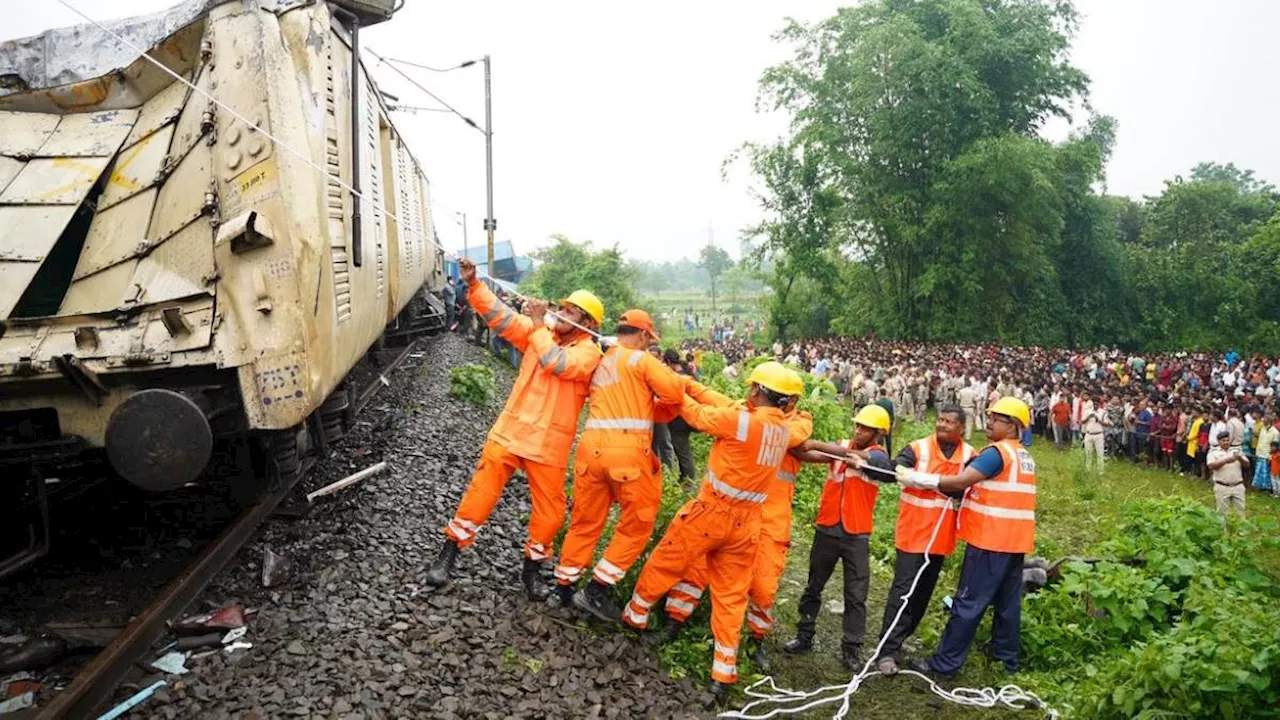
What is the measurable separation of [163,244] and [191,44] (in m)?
1.13

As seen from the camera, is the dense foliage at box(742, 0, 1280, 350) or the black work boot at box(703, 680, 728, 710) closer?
the black work boot at box(703, 680, 728, 710)

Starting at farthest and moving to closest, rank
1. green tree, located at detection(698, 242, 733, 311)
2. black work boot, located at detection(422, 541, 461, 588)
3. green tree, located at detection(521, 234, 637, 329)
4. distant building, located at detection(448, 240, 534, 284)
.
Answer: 1. green tree, located at detection(698, 242, 733, 311)
2. distant building, located at detection(448, 240, 534, 284)
3. green tree, located at detection(521, 234, 637, 329)
4. black work boot, located at detection(422, 541, 461, 588)

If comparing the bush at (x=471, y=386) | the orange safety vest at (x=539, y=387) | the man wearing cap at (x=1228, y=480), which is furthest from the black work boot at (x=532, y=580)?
the man wearing cap at (x=1228, y=480)

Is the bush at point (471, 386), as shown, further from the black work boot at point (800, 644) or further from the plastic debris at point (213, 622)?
→ the plastic debris at point (213, 622)

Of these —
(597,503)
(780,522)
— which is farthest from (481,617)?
(780,522)

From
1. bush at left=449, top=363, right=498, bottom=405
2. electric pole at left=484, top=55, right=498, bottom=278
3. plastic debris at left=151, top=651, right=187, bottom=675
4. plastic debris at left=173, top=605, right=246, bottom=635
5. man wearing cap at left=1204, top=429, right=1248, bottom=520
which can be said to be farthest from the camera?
electric pole at left=484, top=55, right=498, bottom=278

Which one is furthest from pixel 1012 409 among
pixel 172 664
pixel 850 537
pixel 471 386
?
pixel 471 386

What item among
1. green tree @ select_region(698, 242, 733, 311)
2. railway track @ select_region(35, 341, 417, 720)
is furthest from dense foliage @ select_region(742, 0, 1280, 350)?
green tree @ select_region(698, 242, 733, 311)

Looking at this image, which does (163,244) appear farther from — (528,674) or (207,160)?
(528,674)

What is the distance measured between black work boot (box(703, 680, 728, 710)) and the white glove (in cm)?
156

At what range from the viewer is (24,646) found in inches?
155

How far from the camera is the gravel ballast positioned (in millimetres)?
3574

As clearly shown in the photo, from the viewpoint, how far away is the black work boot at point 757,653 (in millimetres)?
4984

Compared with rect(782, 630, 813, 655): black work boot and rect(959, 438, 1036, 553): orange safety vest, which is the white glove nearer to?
rect(959, 438, 1036, 553): orange safety vest
